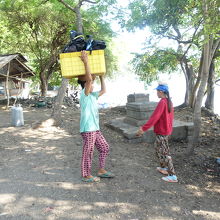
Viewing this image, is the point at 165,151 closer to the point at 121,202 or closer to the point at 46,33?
Answer: the point at 121,202

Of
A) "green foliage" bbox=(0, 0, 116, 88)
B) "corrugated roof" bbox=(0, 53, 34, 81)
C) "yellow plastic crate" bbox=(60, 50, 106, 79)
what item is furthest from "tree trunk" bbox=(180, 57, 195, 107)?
"yellow plastic crate" bbox=(60, 50, 106, 79)

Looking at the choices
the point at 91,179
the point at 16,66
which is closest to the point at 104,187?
the point at 91,179

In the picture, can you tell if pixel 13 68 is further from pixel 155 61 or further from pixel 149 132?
pixel 149 132

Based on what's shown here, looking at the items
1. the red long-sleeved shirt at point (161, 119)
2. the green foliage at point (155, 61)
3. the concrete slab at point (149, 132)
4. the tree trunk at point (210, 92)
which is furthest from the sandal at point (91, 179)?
the tree trunk at point (210, 92)

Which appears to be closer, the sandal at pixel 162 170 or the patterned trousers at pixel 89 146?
the patterned trousers at pixel 89 146

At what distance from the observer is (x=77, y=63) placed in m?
3.25

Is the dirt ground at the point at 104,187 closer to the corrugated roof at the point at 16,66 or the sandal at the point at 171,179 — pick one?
the sandal at the point at 171,179

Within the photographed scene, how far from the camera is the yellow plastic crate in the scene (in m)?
3.21

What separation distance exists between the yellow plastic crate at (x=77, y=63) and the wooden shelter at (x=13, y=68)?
30.4 feet

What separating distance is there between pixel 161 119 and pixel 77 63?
5.41 ft

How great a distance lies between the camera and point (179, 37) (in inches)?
472

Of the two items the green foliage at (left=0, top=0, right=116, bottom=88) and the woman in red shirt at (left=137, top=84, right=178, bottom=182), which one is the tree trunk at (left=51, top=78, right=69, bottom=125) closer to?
the woman in red shirt at (left=137, top=84, right=178, bottom=182)

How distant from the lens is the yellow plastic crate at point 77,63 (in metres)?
3.21

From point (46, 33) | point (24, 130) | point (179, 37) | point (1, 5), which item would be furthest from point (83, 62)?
point (46, 33)
